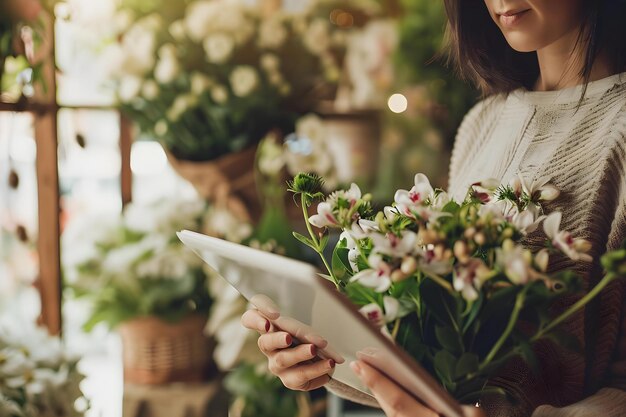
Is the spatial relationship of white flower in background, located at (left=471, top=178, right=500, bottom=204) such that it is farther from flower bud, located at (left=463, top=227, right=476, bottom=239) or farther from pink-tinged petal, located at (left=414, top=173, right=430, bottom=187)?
flower bud, located at (left=463, top=227, right=476, bottom=239)

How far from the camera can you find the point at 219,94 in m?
1.87

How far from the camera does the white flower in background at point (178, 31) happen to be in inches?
74.7

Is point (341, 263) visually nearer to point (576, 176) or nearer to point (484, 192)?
point (484, 192)

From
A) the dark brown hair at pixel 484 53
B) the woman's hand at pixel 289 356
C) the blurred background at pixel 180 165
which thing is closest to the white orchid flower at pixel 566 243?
the woman's hand at pixel 289 356

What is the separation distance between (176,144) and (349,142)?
0.57 metres

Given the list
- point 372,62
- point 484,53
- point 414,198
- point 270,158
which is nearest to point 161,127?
point 270,158

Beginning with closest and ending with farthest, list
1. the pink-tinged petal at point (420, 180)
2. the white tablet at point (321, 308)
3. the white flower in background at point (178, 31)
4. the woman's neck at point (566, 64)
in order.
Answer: the white tablet at point (321, 308) < the pink-tinged petal at point (420, 180) < the woman's neck at point (566, 64) < the white flower in background at point (178, 31)

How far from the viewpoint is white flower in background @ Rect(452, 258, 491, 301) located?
1.74ft

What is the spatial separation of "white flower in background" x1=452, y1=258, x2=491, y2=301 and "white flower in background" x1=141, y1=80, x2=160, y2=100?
1467 mm

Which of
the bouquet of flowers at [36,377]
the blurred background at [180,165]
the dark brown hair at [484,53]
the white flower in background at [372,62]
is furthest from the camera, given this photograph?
the white flower in background at [372,62]

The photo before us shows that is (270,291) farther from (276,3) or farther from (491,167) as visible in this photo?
(276,3)

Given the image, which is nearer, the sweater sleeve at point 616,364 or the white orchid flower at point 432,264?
the white orchid flower at point 432,264

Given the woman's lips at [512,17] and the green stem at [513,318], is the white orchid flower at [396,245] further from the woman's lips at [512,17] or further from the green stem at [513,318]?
the woman's lips at [512,17]

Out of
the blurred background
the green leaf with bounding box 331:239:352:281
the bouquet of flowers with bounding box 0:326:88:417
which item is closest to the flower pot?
the blurred background
